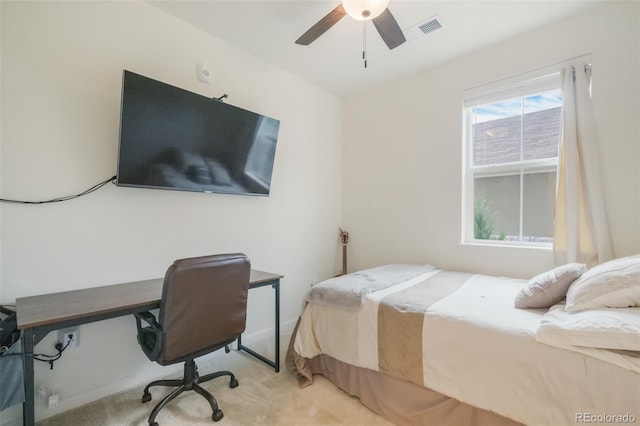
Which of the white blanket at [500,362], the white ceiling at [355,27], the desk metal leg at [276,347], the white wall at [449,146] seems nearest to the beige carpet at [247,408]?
the desk metal leg at [276,347]

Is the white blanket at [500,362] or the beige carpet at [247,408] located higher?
the white blanket at [500,362]

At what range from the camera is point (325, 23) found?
180 centimetres

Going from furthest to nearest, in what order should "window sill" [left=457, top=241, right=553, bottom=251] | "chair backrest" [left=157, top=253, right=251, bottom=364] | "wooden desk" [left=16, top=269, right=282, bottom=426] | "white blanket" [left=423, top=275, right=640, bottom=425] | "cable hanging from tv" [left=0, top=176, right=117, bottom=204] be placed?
"window sill" [left=457, top=241, right=553, bottom=251] → "cable hanging from tv" [left=0, top=176, right=117, bottom=204] → "chair backrest" [left=157, top=253, right=251, bottom=364] → "wooden desk" [left=16, top=269, right=282, bottom=426] → "white blanket" [left=423, top=275, right=640, bottom=425]

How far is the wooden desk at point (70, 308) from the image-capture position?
1189 millimetres

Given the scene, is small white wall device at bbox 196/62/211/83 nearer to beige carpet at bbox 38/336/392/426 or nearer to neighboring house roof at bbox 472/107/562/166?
beige carpet at bbox 38/336/392/426


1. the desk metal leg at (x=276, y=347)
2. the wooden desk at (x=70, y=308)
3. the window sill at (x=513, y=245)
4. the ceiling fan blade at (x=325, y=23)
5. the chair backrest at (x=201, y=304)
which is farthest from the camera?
the window sill at (x=513, y=245)

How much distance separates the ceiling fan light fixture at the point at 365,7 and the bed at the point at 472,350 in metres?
1.68

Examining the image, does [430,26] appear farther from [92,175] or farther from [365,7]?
[92,175]

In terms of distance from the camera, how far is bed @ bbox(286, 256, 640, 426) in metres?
1.10

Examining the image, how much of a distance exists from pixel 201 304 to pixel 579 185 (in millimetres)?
2694

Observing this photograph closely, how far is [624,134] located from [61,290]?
3.81m

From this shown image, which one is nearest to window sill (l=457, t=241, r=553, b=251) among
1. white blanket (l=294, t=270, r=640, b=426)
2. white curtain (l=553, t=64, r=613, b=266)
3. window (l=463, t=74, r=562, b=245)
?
window (l=463, t=74, r=562, b=245)

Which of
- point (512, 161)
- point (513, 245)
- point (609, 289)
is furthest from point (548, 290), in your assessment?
point (512, 161)

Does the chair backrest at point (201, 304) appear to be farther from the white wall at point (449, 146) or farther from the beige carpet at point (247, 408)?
the white wall at point (449, 146)
